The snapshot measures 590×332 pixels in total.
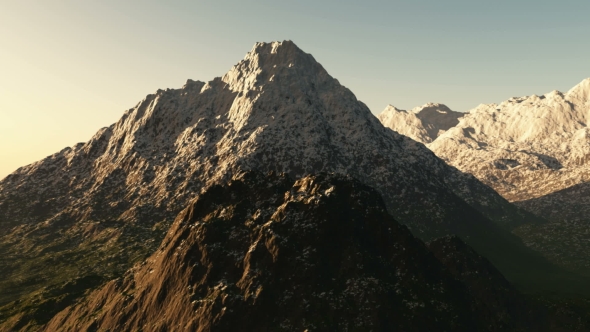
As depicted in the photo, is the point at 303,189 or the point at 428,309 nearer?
the point at 428,309

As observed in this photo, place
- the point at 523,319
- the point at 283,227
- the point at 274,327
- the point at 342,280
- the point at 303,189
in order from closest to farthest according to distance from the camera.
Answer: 1. the point at 274,327
2. the point at 342,280
3. the point at 283,227
4. the point at 303,189
5. the point at 523,319

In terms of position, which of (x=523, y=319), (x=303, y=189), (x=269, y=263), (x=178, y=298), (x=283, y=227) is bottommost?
(x=523, y=319)

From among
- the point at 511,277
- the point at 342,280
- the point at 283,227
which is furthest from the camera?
the point at 511,277

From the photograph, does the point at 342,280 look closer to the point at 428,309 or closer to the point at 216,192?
the point at 428,309

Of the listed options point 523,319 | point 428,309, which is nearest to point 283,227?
point 428,309

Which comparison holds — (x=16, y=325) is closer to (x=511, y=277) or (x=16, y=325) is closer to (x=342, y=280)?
(x=342, y=280)

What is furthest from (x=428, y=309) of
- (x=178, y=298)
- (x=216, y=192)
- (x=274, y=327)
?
(x=216, y=192)

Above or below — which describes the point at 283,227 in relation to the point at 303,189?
below
